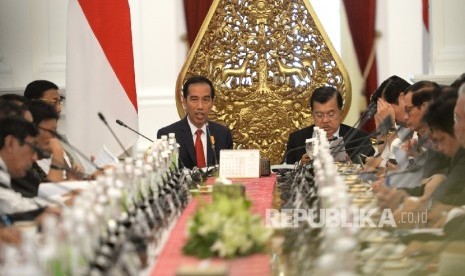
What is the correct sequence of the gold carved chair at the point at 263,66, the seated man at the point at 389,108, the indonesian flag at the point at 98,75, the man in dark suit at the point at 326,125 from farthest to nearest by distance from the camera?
the gold carved chair at the point at 263,66
the man in dark suit at the point at 326,125
the indonesian flag at the point at 98,75
the seated man at the point at 389,108

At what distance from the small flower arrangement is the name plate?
90.9 inches

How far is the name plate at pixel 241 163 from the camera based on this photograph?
493 centimetres

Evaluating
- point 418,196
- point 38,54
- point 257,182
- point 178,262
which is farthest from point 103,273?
point 38,54

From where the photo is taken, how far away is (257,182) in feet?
15.6

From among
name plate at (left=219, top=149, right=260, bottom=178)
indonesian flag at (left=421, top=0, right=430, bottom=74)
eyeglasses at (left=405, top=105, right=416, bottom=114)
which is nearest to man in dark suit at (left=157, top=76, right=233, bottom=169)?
name plate at (left=219, top=149, right=260, bottom=178)

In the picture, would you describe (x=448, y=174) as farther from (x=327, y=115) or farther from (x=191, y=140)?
(x=191, y=140)

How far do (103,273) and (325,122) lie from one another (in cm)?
334

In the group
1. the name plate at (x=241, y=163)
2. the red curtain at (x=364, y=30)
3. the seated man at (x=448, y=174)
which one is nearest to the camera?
the seated man at (x=448, y=174)

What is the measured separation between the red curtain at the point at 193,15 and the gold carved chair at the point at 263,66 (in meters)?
0.63

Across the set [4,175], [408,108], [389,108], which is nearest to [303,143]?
[389,108]

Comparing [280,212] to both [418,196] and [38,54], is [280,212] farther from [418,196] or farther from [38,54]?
[38,54]

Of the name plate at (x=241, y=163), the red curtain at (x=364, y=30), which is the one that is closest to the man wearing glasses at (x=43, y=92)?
the name plate at (x=241, y=163)

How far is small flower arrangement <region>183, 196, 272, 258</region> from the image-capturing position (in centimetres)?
252

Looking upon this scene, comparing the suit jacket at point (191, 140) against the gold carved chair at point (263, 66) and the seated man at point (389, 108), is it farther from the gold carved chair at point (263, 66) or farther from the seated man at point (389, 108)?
the seated man at point (389, 108)
